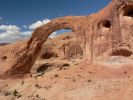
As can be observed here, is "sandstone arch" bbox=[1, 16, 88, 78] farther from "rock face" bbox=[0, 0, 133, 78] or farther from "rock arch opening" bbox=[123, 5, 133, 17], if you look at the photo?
"rock arch opening" bbox=[123, 5, 133, 17]

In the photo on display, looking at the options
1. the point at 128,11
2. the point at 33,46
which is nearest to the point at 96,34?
the point at 128,11

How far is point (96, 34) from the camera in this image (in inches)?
824

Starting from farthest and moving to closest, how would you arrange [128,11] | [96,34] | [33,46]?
1. [33,46]
2. [96,34]
3. [128,11]

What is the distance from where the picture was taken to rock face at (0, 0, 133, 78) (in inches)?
725

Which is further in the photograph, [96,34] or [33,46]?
[33,46]

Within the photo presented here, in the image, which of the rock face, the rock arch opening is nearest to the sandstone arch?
the rock face

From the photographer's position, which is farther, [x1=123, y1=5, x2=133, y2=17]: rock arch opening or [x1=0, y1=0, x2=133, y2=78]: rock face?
[x1=123, y1=5, x2=133, y2=17]: rock arch opening

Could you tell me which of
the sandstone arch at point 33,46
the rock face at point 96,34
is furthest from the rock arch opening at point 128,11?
the sandstone arch at point 33,46

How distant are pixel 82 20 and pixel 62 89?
704 cm

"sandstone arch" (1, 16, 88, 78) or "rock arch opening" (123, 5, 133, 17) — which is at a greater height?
"rock arch opening" (123, 5, 133, 17)

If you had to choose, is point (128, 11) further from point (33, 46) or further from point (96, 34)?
point (33, 46)

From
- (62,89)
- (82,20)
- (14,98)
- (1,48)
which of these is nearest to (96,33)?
(82,20)

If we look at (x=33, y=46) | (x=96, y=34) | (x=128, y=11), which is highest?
(x=128, y=11)

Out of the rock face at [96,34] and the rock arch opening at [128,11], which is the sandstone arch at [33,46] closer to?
the rock face at [96,34]
